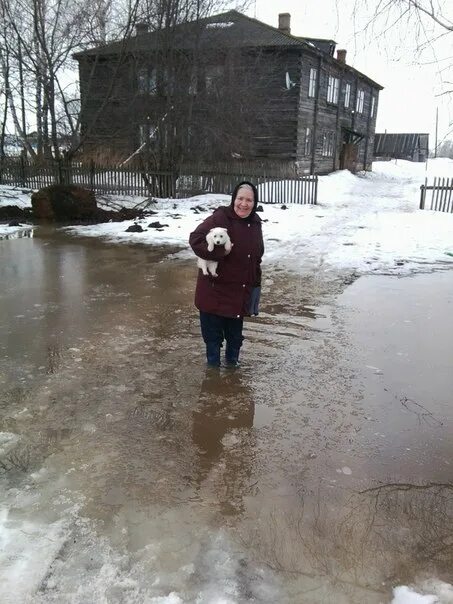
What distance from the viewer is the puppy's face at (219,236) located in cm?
402

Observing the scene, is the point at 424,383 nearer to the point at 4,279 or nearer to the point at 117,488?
the point at 117,488

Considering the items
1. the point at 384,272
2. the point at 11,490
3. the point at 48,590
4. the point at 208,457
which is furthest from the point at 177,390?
the point at 384,272

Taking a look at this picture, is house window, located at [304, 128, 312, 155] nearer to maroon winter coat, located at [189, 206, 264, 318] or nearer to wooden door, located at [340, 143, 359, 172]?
wooden door, located at [340, 143, 359, 172]

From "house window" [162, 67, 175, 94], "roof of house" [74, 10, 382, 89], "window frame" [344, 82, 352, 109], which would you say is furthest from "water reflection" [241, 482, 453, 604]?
"window frame" [344, 82, 352, 109]

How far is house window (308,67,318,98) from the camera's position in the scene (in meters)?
27.5

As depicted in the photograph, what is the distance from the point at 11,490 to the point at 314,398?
7.68ft

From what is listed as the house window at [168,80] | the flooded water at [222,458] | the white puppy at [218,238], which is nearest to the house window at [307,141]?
the house window at [168,80]

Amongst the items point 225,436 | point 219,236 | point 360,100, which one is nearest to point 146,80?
point 219,236

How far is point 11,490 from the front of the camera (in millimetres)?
2887

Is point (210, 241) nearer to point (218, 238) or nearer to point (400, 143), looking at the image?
point (218, 238)

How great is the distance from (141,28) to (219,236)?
58.7 feet

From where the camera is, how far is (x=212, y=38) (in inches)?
784

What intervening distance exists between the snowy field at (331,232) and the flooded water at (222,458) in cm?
332

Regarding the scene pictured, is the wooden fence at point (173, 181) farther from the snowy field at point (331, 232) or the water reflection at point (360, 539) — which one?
the water reflection at point (360, 539)
